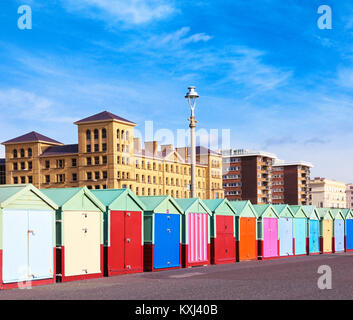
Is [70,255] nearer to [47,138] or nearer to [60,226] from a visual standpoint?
[60,226]

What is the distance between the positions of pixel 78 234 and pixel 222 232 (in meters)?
11.2

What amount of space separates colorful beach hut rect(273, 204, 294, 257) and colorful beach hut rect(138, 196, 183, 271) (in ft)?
36.5

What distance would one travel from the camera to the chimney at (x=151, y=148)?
5054 inches

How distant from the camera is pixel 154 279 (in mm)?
21406

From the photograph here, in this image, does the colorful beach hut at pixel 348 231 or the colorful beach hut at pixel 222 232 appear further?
the colorful beach hut at pixel 348 231

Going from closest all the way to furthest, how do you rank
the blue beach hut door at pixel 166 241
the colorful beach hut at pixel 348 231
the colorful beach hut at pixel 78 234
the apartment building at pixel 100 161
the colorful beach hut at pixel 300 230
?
the colorful beach hut at pixel 78 234 < the blue beach hut door at pixel 166 241 < the colorful beach hut at pixel 300 230 < the colorful beach hut at pixel 348 231 < the apartment building at pixel 100 161

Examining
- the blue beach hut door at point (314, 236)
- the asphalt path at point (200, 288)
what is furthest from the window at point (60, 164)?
the asphalt path at point (200, 288)

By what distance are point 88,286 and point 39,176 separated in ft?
358

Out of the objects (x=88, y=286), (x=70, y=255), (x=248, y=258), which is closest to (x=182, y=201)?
(x=248, y=258)

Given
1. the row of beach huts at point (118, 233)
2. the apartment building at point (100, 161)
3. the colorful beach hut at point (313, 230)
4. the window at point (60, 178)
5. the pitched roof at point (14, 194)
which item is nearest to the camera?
the pitched roof at point (14, 194)

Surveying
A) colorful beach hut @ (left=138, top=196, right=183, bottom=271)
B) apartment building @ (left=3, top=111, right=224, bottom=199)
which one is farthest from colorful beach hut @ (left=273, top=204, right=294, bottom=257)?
apartment building @ (left=3, top=111, right=224, bottom=199)

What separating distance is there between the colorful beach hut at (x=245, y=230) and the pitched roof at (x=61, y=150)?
299 feet

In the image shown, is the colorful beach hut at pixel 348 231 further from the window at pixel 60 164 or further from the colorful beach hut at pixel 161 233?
the window at pixel 60 164

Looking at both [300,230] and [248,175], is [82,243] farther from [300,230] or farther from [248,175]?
[248,175]
